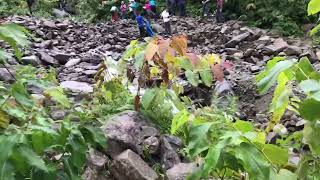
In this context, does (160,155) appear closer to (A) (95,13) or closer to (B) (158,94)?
(B) (158,94)

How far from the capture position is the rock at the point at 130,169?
279 cm

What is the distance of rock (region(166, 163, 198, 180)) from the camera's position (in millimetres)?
2861

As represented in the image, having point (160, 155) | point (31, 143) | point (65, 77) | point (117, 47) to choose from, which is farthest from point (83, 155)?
point (117, 47)

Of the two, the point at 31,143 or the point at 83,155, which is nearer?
the point at 31,143

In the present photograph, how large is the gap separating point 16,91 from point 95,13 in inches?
689

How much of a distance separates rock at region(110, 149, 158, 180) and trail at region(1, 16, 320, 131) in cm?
307

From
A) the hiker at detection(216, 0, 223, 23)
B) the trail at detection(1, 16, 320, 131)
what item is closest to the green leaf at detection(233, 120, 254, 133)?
the trail at detection(1, 16, 320, 131)

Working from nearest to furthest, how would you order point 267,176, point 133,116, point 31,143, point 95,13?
point 267,176, point 31,143, point 133,116, point 95,13

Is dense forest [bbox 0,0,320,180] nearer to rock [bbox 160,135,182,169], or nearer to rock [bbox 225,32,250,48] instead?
rock [bbox 160,135,182,169]

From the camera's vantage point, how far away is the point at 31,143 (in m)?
1.60

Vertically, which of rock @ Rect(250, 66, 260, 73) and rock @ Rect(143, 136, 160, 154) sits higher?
rock @ Rect(143, 136, 160, 154)

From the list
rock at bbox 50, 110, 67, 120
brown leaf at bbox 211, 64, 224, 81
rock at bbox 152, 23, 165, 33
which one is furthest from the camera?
rock at bbox 152, 23, 165, 33

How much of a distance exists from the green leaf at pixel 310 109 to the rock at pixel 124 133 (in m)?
2.02

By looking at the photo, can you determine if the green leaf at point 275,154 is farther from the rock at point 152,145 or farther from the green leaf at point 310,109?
the rock at point 152,145
